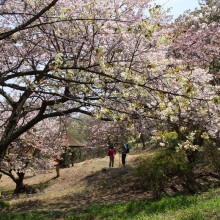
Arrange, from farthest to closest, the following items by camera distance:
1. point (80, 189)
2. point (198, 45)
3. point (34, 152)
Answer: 1. point (34, 152)
2. point (80, 189)
3. point (198, 45)

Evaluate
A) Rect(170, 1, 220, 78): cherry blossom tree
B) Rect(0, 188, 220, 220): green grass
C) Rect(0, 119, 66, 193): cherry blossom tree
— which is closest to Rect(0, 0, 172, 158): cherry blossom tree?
Rect(0, 188, 220, 220): green grass

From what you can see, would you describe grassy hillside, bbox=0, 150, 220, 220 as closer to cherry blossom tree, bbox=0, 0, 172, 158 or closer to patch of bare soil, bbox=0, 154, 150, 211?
patch of bare soil, bbox=0, 154, 150, 211

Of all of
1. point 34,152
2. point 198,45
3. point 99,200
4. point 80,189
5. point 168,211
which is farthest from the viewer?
point 34,152

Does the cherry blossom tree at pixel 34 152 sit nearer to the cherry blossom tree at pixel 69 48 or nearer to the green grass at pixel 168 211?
the green grass at pixel 168 211

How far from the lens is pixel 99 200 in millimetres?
17219

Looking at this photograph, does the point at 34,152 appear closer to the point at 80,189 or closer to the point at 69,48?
the point at 80,189

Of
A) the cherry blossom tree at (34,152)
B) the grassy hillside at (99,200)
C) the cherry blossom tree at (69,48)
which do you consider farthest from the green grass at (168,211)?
the cherry blossom tree at (34,152)

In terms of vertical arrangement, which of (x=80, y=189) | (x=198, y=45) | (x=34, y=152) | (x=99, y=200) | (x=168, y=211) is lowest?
(x=168, y=211)

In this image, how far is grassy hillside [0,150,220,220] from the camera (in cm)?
1005

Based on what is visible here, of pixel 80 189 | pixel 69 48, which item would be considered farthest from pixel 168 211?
pixel 80 189

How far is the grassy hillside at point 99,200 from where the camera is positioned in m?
10.0

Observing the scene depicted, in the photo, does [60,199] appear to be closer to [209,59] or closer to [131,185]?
[131,185]

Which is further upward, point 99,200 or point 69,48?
point 69,48

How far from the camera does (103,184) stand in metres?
21.7
